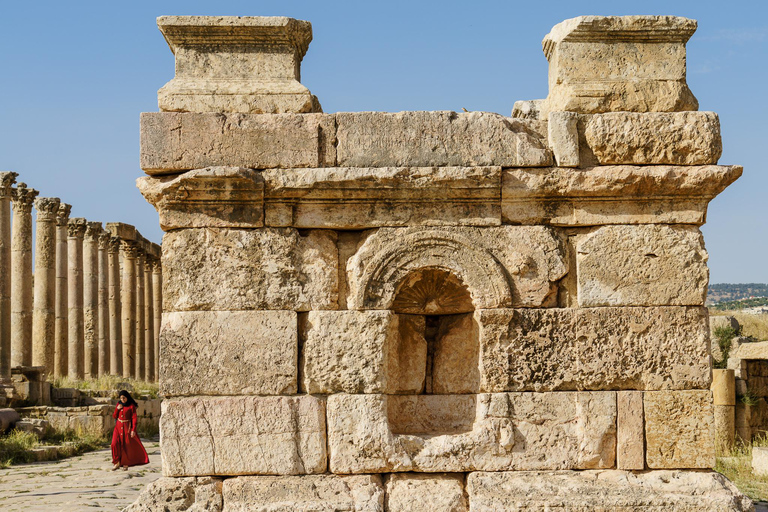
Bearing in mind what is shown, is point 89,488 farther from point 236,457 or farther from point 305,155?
point 305,155

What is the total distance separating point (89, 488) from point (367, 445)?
6.28 m

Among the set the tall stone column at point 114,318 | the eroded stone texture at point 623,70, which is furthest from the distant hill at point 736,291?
the eroded stone texture at point 623,70

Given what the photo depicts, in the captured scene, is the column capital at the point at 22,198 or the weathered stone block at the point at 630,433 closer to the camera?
the weathered stone block at the point at 630,433

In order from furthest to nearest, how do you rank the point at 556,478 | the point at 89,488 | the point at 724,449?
the point at 724,449
the point at 89,488
the point at 556,478

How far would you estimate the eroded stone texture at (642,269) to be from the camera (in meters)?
5.14

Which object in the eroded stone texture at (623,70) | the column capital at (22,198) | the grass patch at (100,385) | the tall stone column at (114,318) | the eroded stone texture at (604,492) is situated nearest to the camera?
the eroded stone texture at (604,492)

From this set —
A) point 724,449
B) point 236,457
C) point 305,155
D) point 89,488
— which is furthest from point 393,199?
point 724,449

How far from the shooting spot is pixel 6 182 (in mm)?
17688

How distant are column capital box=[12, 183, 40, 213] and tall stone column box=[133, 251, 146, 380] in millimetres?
8045

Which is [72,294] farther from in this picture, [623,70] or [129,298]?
[623,70]

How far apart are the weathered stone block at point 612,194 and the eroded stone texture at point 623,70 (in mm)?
483

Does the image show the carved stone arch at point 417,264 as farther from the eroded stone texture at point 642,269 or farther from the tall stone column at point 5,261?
the tall stone column at point 5,261

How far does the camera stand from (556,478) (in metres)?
4.98

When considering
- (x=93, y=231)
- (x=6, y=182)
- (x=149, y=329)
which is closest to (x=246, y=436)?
(x=6, y=182)
